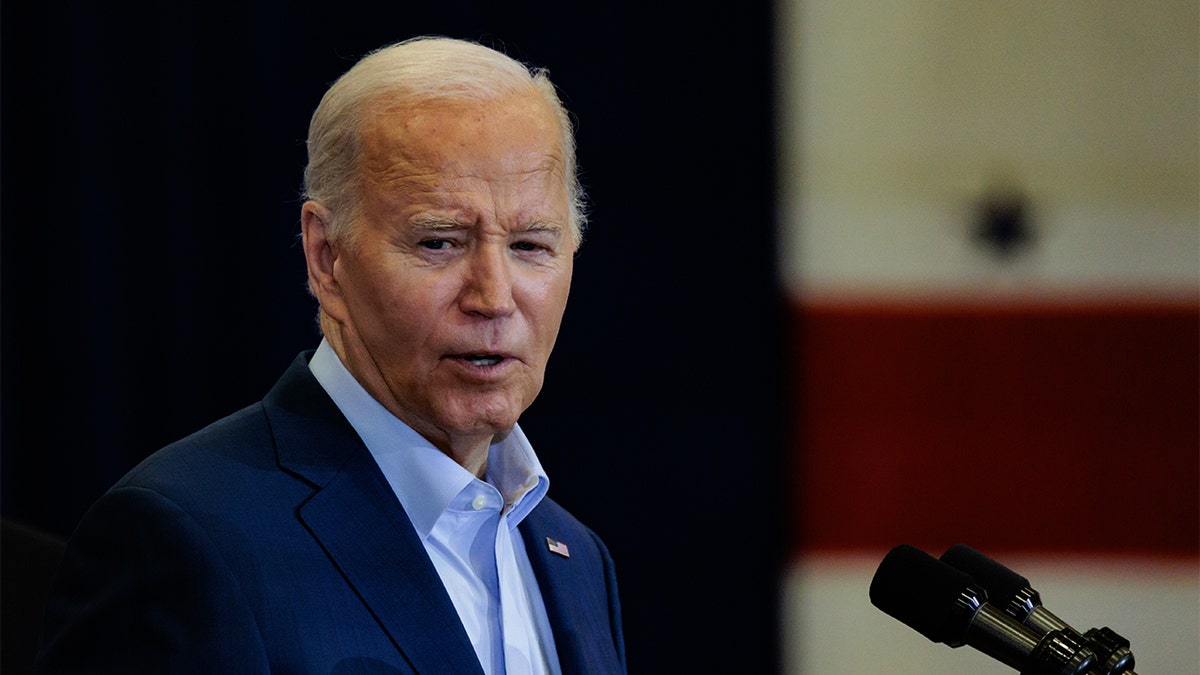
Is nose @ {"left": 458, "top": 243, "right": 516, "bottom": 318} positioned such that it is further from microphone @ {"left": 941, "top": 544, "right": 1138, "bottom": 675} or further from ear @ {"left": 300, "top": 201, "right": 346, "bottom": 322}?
microphone @ {"left": 941, "top": 544, "right": 1138, "bottom": 675}

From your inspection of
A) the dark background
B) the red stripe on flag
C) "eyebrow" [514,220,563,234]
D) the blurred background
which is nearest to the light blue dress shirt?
"eyebrow" [514,220,563,234]

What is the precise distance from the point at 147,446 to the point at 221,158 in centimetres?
58

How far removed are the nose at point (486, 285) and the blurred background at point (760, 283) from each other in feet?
4.73

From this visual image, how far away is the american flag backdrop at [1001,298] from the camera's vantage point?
3.08 meters

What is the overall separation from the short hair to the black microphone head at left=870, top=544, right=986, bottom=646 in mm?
609

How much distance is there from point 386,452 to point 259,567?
0.74 ft

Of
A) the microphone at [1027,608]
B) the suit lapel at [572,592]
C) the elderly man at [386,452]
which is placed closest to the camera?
the microphone at [1027,608]

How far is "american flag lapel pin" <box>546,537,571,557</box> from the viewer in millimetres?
1657


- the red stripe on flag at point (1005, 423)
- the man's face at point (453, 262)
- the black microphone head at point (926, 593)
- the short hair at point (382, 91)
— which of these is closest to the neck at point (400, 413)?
the man's face at point (453, 262)

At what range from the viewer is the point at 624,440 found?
115 inches

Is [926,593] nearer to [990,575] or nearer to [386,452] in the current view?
[990,575]

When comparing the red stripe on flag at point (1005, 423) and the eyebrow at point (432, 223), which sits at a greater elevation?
the eyebrow at point (432, 223)

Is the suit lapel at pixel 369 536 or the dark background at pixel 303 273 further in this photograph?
the dark background at pixel 303 273

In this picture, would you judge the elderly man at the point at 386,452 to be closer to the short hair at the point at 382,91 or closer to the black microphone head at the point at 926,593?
the short hair at the point at 382,91
